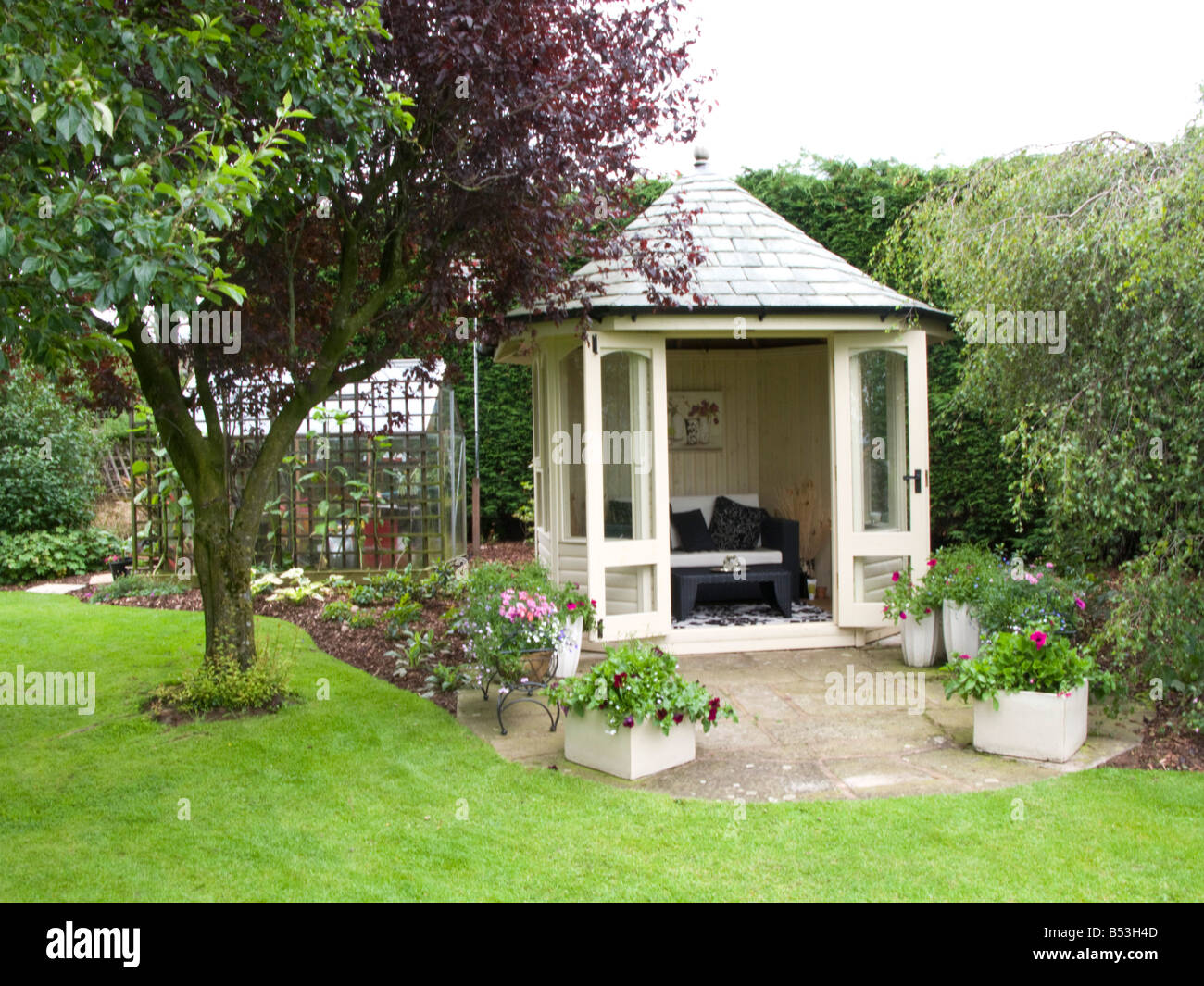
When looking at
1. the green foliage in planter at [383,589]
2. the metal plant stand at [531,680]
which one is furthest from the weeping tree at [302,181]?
the green foliage in planter at [383,589]

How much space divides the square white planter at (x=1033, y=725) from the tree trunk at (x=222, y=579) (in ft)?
14.3

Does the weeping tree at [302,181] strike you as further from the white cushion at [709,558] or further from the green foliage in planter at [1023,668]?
the green foliage in planter at [1023,668]

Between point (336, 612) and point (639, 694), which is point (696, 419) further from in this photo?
point (639, 694)

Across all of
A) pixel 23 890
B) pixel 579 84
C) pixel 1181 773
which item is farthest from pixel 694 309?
pixel 23 890

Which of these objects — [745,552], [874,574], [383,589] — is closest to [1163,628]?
[874,574]

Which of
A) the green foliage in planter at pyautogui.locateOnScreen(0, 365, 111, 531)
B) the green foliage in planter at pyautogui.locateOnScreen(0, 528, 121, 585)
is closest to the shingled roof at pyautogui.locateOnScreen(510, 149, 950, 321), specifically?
the green foliage in planter at pyautogui.locateOnScreen(0, 528, 121, 585)

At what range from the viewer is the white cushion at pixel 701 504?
9.21m

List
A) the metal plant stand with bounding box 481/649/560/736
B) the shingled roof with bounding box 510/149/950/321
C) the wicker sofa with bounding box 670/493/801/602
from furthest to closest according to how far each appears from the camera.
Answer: the wicker sofa with bounding box 670/493/801/602 → the shingled roof with bounding box 510/149/950/321 → the metal plant stand with bounding box 481/649/560/736

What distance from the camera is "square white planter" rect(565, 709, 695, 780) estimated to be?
4594 mm

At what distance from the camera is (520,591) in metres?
6.02

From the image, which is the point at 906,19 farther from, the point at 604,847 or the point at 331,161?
the point at 604,847

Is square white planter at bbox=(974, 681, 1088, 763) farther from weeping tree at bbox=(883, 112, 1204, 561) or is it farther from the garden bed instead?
the garden bed

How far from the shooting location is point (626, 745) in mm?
4594

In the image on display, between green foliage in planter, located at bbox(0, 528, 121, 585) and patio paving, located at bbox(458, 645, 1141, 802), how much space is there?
8.01 metres
